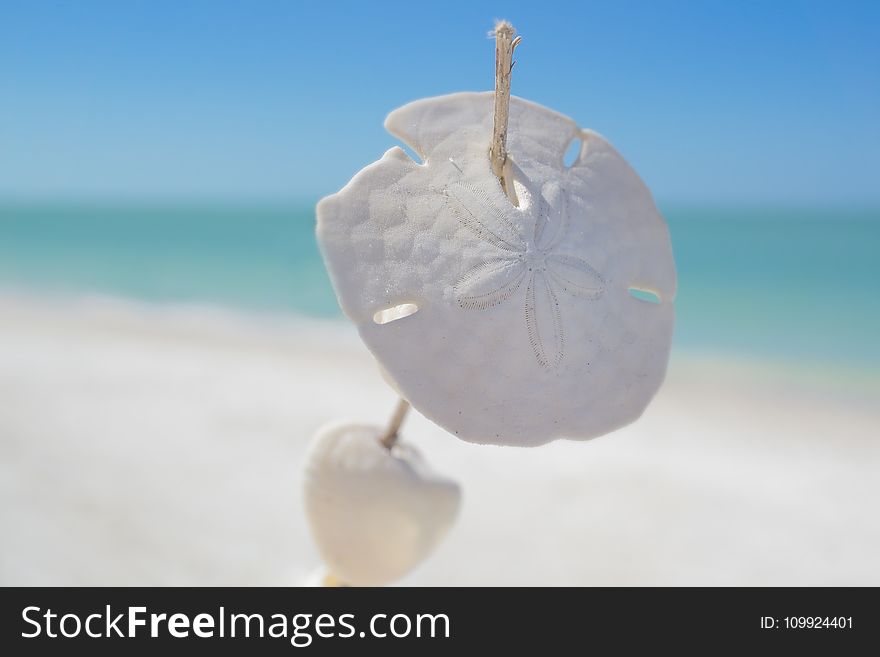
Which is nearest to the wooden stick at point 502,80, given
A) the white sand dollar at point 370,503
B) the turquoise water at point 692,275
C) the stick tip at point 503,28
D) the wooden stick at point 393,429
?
the stick tip at point 503,28

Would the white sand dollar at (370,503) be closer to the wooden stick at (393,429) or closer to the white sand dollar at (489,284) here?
the wooden stick at (393,429)

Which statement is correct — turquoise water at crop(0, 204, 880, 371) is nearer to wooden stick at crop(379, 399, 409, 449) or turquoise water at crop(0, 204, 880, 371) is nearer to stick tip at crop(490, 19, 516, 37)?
wooden stick at crop(379, 399, 409, 449)

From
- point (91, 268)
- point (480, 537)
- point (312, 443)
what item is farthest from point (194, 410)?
point (91, 268)

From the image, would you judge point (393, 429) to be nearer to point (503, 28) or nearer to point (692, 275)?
point (503, 28)

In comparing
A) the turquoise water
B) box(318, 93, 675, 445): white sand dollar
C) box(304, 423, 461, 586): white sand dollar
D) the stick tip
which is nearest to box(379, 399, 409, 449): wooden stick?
box(304, 423, 461, 586): white sand dollar

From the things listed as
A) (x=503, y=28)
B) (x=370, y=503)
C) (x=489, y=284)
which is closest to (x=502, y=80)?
(x=503, y=28)

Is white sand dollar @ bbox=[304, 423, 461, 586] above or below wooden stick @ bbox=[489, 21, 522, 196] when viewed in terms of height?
below
